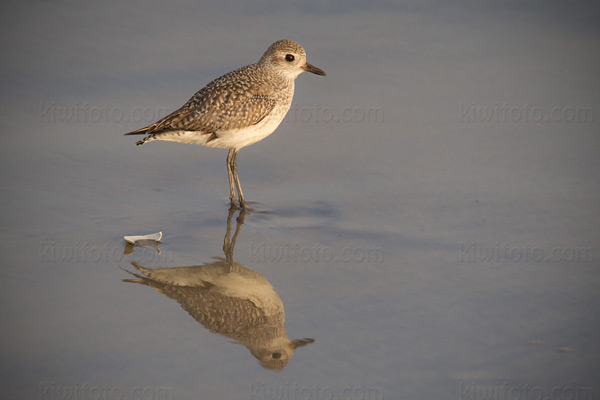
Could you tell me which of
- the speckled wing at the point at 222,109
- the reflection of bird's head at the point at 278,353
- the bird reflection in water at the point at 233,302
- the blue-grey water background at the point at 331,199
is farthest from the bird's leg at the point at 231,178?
the reflection of bird's head at the point at 278,353

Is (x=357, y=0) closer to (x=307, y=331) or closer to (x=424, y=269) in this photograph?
(x=424, y=269)

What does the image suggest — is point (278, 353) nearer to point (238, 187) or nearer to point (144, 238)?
point (144, 238)

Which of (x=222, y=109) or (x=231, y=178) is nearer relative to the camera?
(x=231, y=178)

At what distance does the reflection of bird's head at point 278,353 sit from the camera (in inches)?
202

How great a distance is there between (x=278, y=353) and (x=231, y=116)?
11.1 feet

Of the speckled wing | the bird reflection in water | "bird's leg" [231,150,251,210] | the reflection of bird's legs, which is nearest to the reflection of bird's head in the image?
the bird reflection in water

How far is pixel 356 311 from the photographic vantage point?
5.76 m

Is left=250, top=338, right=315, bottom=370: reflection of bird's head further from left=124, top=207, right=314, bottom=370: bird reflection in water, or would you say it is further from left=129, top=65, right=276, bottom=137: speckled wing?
left=129, top=65, right=276, bottom=137: speckled wing

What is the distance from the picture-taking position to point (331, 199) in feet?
25.1

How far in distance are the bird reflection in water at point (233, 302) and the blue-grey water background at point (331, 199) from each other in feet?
0.31

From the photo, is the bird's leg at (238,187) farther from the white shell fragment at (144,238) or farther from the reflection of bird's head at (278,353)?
the reflection of bird's head at (278,353)

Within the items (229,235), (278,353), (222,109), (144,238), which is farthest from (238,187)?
(278,353)

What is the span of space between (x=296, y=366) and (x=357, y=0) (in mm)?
7450

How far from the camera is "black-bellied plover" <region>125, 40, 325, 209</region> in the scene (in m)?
7.77
